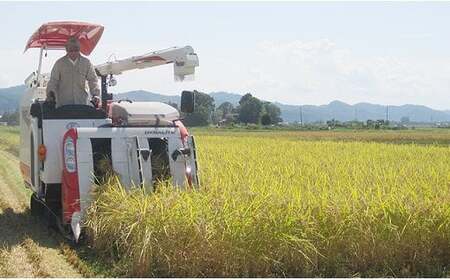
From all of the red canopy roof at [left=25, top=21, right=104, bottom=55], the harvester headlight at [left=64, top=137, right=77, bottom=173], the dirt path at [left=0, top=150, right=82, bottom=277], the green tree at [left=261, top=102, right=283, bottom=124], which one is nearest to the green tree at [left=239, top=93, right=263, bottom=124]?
the green tree at [left=261, top=102, right=283, bottom=124]

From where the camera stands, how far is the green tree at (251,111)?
338 feet

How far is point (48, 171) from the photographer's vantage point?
825cm

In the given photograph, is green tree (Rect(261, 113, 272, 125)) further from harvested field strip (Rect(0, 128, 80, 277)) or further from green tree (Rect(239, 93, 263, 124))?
harvested field strip (Rect(0, 128, 80, 277))

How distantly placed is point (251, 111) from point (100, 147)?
314 feet

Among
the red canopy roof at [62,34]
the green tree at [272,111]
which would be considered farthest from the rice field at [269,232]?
the green tree at [272,111]

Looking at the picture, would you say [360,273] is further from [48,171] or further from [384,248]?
[48,171]

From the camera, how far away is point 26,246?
741cm

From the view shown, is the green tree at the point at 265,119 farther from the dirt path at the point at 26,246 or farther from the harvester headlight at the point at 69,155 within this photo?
the harvester headlight at the point at 69,155

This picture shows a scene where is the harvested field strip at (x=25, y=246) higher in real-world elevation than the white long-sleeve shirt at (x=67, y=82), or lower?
lower

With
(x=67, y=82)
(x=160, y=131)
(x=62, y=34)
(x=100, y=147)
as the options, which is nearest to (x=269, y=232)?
(x=160, y=131)

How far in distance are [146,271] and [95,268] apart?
72 centimetres

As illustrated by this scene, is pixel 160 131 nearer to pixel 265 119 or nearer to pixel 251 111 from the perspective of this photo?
pixel 265 119

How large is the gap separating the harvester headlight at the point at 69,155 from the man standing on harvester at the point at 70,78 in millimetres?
1236

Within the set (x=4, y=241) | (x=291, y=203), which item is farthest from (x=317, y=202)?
(x=4, y=241)
